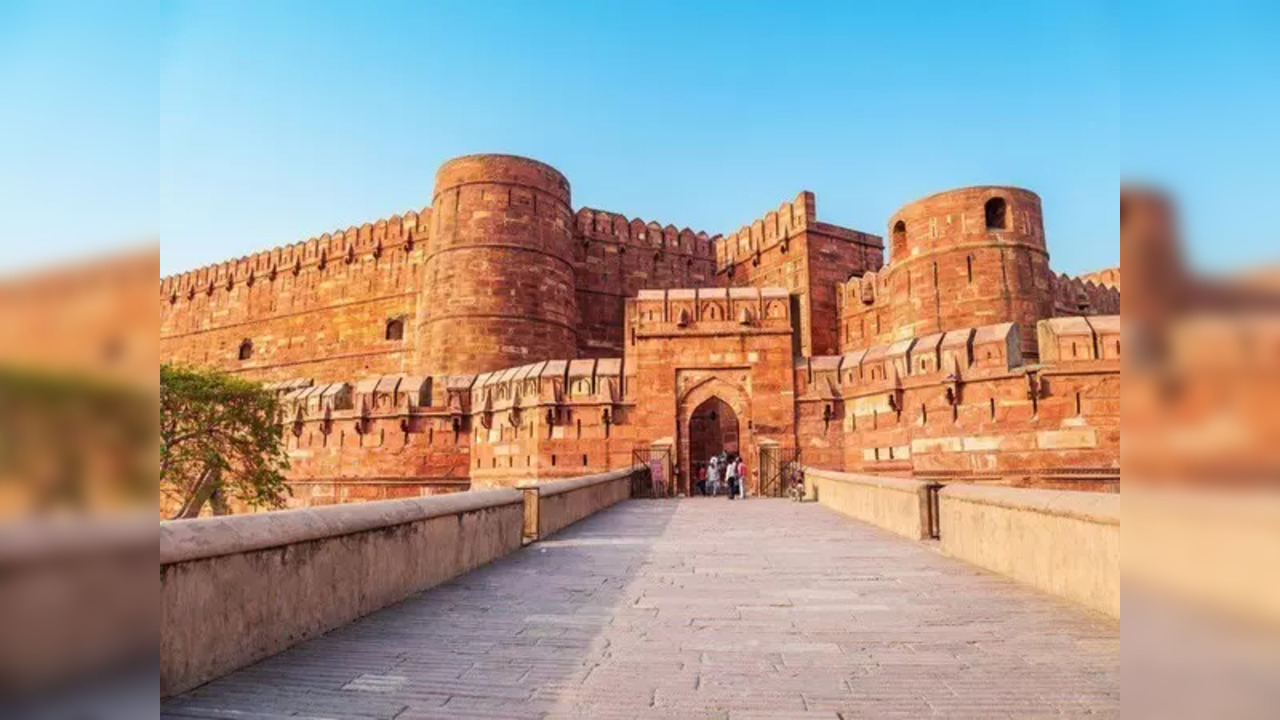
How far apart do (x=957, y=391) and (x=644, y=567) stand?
12.9m

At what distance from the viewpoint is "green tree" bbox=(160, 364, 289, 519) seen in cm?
1588

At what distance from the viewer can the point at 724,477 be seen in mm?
19891

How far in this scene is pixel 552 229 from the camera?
28.0 meters

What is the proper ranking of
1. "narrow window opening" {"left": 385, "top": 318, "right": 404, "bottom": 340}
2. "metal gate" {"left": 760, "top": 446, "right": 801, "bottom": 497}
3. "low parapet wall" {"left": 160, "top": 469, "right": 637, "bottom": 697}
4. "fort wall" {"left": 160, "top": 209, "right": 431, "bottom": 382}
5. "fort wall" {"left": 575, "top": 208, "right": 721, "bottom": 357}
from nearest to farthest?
"low parapet wall" {"left": 160, "top": 469, "right": 637, "bottom": 697}
"metal gate" {"left": 760, "top": 446, "right": 801, "bottom": 497}
"fort wall" {"left": 575, "top": 208, "right": 721, "bottom": 357}
"narrow window opening" {"left": 385, "top": 318, "right": 404, "bottom": 340}
"fort wall" {"left": 160, "top": 209, "right": 431, "bottom": 382}

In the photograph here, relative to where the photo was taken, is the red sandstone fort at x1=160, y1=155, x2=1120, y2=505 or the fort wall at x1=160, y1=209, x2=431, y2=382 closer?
the red sandstone fort at x1=160, y1=155, x2=1120, y2=505

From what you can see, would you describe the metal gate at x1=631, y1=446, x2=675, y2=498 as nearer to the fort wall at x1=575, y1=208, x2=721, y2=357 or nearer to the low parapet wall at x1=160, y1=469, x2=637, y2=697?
the low parapet wall at x1=160, y1=469, x2=637, y2=697

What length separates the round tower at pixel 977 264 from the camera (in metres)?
22.4

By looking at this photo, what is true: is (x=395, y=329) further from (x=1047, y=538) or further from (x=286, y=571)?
(x=1047, y=538)

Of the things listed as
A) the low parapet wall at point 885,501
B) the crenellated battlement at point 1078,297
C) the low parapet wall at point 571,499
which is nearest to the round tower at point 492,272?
the low parapet wall at point 571,499

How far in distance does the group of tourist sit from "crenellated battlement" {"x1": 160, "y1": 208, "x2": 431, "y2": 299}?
17819 millimetres

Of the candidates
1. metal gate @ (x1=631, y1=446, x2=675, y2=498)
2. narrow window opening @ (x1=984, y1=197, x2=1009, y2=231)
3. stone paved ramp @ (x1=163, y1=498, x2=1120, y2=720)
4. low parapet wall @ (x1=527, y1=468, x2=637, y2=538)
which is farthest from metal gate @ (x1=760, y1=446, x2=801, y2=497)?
stone paved ramp @ (x1=163, y1=498, x2=1120, y2=720)
